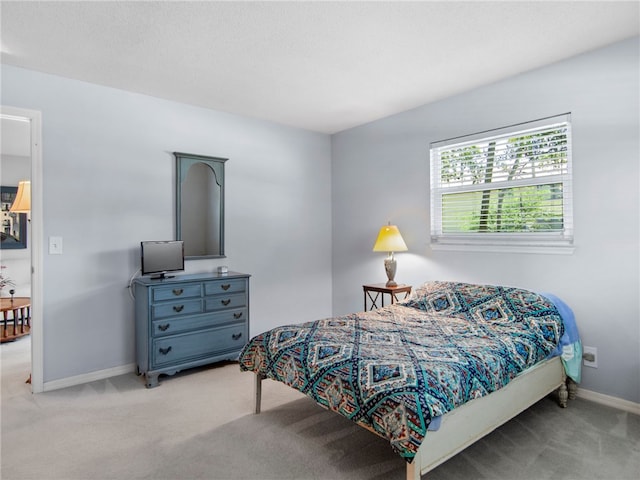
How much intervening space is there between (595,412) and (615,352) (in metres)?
0.44

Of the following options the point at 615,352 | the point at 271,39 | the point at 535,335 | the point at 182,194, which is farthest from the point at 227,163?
the point at 615,352

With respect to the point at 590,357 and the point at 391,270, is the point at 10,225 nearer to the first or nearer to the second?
the point at 391,270

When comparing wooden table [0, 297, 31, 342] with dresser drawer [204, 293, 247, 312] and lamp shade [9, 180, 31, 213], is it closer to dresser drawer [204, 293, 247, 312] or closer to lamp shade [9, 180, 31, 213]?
lamp shade [9, 180, 31, 213]

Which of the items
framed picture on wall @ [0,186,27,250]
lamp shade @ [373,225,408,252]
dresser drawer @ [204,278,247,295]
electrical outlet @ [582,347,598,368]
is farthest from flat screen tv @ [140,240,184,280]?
framed picture on wall @ [0,186,27,250]

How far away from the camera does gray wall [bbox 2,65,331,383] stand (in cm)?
309

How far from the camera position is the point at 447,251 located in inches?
146

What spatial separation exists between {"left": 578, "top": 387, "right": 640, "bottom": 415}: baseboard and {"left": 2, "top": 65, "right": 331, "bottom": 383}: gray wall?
288 centimetres

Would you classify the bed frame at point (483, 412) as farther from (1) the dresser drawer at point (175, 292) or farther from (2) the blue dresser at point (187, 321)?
(1) the dresser drawer at point (175, 292)

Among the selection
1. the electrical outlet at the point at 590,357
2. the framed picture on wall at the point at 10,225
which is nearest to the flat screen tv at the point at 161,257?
the electrical outlet at the point at 590,357

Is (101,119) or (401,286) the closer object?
(101,119)

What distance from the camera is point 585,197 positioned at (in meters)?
2.83

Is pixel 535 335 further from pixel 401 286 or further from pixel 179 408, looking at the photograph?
pixel 179 408

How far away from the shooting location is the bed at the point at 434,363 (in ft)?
5.43

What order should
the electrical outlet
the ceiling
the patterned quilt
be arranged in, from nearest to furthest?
1. the patterned quilt
2. the ceiling
3. the electrical outlet
